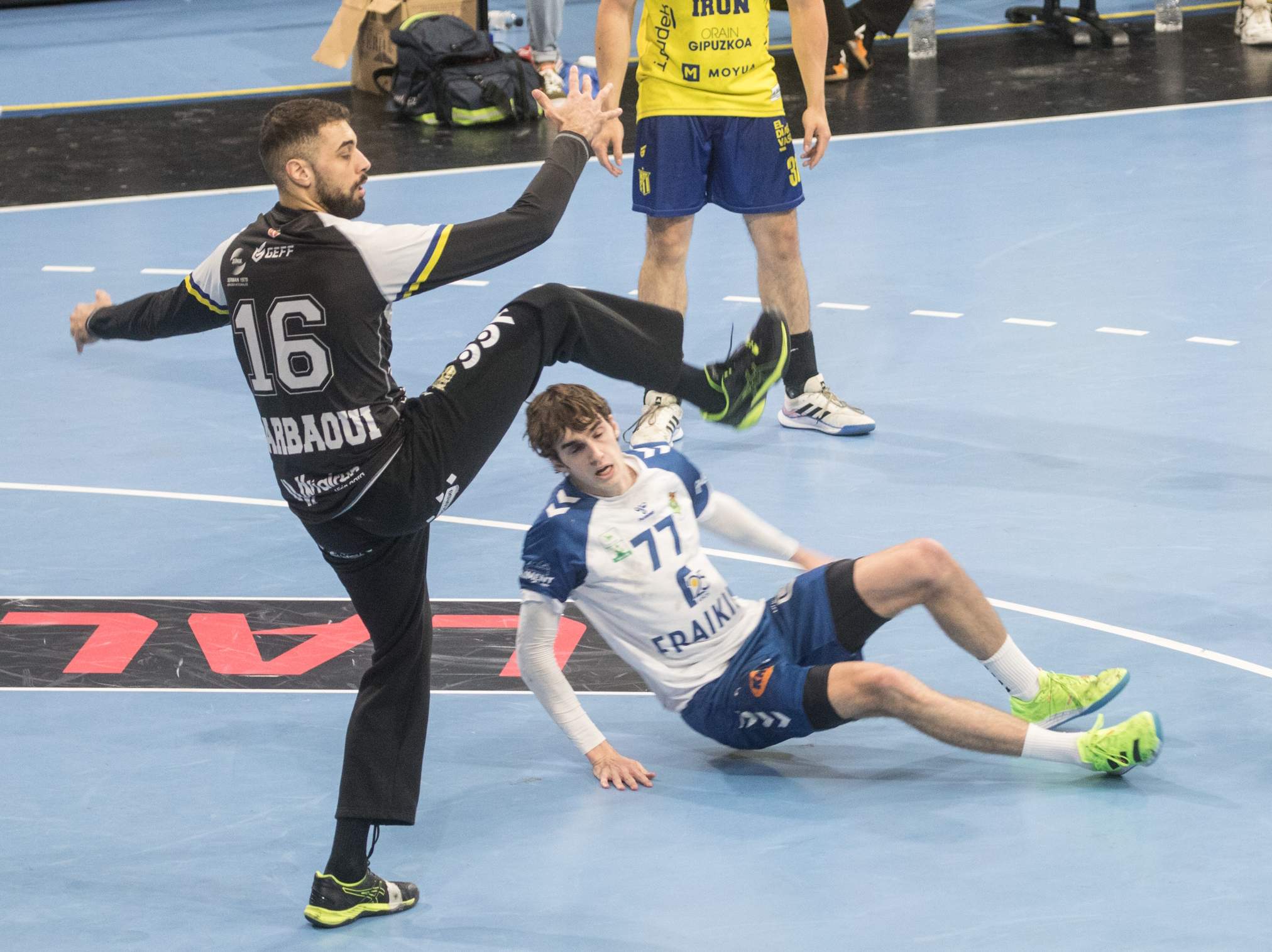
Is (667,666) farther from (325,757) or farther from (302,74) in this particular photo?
(302,74)

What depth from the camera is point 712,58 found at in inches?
289

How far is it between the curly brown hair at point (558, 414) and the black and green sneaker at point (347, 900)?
122 centimetres

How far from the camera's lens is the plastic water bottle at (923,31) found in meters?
14.5

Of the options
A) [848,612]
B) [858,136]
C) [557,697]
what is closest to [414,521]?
[557,697]

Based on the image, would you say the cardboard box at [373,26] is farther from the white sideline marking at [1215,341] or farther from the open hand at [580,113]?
the open hand at [580,113]

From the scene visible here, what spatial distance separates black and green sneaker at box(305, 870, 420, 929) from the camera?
4.32 meters

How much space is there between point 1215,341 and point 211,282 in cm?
529

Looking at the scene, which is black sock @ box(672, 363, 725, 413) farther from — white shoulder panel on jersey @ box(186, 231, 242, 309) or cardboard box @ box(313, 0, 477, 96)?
cardboard box @ box(313, 0, 477, 96)

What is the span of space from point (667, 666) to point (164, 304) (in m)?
1.69

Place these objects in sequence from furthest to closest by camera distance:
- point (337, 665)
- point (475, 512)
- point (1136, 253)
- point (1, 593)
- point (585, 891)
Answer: point (1136, 253)
point (475, 512)
point (1, 593)
point (337, 665)
point (585, 891)

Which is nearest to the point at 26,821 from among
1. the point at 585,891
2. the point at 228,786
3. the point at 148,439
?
the point at 228,786

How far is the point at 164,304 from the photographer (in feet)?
15.0

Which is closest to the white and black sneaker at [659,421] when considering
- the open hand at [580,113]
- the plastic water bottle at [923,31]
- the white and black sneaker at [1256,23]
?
the open hand at [580,113]

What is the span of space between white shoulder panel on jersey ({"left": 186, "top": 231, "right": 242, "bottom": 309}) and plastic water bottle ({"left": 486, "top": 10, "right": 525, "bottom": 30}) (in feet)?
38.6
